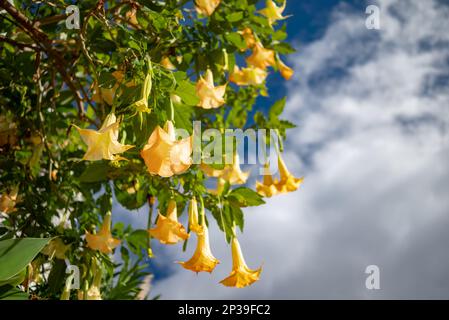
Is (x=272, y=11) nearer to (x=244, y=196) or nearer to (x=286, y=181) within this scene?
(x=286, y=181)

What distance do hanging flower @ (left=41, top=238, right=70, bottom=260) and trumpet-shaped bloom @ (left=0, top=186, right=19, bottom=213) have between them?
0.24 m

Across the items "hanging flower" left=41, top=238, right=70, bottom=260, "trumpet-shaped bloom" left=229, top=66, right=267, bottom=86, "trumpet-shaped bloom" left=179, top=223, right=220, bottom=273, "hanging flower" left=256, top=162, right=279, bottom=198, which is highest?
"trumpet-shaped bloom" left=229, top=66, right=267, bottom=86

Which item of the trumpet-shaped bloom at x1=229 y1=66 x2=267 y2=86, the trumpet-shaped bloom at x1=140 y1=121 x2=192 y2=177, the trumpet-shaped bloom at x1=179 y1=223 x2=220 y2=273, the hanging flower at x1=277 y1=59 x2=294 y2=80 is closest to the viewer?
the trumpet-shaped bloom at x1=140 y1=121 x2=192 y2=177

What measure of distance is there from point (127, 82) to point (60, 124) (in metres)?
0.98

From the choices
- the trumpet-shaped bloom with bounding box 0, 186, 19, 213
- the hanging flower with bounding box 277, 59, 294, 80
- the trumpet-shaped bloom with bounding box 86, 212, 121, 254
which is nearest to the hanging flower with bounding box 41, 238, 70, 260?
the trumpet-shaped bloom with bounding box 86, 212, 121, 254

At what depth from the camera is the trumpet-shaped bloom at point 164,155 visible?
47.9 inches

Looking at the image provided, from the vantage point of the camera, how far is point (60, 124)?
2.23 meters

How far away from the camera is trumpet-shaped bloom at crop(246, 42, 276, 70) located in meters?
2.05

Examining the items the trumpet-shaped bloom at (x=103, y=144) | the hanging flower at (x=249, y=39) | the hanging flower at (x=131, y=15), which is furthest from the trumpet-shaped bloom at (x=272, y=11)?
the trumpet-shaped bloom at (x=103, y=144)

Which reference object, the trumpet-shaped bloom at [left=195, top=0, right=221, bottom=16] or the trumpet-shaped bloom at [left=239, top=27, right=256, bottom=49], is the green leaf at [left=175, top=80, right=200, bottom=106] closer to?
the trumpet-shaped bloom at [left=195, top=0, right=221, bottom=16]

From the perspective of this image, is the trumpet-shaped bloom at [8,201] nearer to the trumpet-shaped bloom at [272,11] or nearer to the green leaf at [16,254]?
the green leaf at [16,254]
